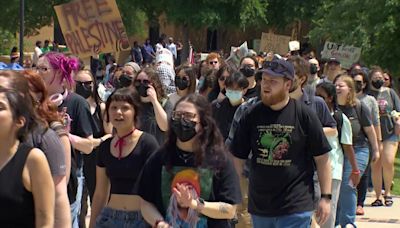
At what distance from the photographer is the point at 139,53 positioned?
112 ft

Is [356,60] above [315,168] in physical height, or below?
below

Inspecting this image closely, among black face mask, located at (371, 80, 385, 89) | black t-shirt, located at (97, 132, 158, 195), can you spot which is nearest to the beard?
black t-shirt, located at (97, 132, 158, 195)

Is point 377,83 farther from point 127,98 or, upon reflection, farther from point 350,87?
point 127,98

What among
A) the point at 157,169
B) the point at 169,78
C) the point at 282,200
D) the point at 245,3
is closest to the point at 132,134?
the point at 157,169

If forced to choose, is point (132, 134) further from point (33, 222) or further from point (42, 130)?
point (33, 222)

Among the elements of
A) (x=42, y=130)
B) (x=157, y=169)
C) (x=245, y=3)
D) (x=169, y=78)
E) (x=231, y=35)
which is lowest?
(x=231, y=35)

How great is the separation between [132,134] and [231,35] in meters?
45.4

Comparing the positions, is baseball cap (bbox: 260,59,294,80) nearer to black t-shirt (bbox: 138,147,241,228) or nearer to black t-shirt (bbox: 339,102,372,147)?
black t-shirt (bbox: 138,147,241,228)

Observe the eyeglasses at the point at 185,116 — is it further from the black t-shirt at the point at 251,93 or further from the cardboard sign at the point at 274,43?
the cardboard sign at the point at 274,43

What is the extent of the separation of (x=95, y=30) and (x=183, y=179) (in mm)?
8821

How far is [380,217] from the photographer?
469 inches

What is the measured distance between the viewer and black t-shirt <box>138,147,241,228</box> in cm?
536

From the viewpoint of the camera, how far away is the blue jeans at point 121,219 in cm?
588

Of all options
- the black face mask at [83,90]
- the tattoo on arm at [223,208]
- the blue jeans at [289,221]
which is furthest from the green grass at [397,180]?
the tattoo on arm at [223,208]
